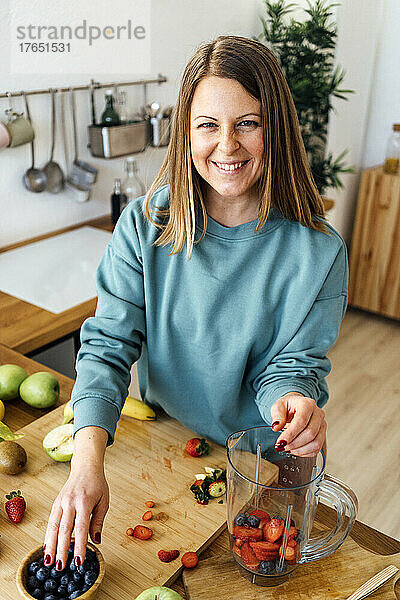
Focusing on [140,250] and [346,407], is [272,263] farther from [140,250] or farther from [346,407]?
[346,407]

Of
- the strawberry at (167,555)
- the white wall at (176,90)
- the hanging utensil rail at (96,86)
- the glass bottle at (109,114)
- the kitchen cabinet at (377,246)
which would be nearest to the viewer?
the strawberry at (167,555)

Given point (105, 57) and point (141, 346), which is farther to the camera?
point (105, 57)

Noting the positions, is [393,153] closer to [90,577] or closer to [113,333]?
[113,333]

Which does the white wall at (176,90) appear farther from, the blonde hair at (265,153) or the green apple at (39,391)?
the green apple at (39,391)

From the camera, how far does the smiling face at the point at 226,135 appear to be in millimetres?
927

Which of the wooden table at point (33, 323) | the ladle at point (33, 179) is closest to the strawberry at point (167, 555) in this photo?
the wooden table at point (33, 323)

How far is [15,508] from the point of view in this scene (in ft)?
2.97

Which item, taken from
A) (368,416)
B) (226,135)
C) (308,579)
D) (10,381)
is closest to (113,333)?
(10,381)

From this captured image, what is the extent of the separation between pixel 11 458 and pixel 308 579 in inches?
20.1

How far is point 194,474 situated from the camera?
1018 mm

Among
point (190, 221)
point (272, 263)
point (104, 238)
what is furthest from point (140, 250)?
point (104, 238)

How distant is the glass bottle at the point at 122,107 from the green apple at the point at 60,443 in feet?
5.20

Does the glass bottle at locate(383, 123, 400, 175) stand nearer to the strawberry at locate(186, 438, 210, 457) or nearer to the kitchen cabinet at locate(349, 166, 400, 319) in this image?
the kitchen cabinet at locate(349, 166, 400, 319)

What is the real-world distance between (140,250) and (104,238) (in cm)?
125
